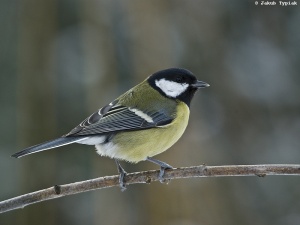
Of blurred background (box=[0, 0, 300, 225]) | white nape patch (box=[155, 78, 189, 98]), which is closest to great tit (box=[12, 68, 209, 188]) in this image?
white nape patch (box=[155, 78, 189, 98])

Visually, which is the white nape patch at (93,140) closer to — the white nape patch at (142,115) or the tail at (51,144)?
the tail at (51,144)

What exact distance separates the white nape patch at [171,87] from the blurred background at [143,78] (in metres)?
1.45

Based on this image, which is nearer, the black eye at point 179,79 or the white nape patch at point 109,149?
the white nape patch at point 109,149

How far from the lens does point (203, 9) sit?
5.62m

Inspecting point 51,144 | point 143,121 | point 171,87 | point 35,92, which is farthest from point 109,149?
point 35,92

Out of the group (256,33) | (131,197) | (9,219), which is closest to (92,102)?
(131,197)

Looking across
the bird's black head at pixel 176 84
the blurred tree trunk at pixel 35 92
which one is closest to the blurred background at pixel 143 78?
the blurred tree trunk at pixel 35 92

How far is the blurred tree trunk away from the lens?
17.1 ft

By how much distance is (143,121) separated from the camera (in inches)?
125

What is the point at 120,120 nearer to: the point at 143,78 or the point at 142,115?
the point at 142,115

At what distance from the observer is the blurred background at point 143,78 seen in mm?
4934

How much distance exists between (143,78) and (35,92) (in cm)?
132

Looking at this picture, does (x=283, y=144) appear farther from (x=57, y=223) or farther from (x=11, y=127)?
(x=11, y=127)

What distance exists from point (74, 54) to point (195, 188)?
2.32 m
